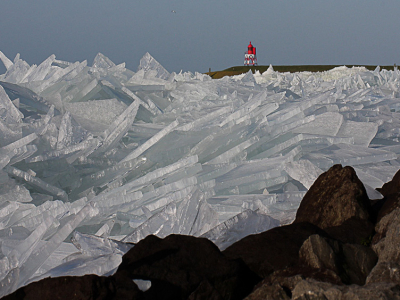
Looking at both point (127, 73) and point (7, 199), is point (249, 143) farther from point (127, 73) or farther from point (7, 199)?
point (127, 73)

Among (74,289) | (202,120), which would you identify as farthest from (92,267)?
(202,120)

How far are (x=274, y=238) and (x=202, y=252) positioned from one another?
0.35m

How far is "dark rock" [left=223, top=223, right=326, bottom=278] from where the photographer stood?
5.38ft

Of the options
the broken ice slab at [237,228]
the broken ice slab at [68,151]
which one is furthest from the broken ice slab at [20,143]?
the broken ice slab at [237,228]

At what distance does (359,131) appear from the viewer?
3.83 m

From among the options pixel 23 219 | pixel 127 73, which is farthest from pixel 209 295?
pixel 127 73

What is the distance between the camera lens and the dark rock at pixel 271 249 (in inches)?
64.6

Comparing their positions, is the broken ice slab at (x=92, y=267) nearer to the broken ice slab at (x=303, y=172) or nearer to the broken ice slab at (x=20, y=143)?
the broken ice slab at (x=303, y=172)

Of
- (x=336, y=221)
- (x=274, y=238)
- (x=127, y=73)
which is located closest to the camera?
(x=274, y=238)

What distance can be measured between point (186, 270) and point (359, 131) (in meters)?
2.77

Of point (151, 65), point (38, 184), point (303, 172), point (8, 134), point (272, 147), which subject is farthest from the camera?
point (151, 65)

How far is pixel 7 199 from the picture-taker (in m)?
3.11

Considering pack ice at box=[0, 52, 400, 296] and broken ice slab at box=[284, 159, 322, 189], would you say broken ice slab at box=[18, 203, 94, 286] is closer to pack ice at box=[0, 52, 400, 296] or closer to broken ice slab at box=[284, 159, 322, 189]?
pack ice at box=[0, 52, 400, 296]

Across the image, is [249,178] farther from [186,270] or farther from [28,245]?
[186,270]
